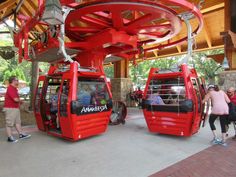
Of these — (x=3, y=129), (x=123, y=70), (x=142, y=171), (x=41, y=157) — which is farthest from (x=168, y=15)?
(x=123, y=70)

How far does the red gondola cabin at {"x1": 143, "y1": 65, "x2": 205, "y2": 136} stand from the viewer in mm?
5527

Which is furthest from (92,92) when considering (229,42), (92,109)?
(229,42)

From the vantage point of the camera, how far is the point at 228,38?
8594 mm

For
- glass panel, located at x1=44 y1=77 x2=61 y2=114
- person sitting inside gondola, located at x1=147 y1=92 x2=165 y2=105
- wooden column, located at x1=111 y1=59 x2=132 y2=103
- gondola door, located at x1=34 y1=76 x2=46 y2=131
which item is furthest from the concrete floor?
wooden column, located at x1=111 y1=59 x2=132 y2=103

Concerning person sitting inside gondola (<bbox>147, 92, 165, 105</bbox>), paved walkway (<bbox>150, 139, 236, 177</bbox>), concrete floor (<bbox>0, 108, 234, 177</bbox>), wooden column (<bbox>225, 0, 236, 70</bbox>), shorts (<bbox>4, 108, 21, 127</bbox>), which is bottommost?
paved walkway (<bbox>150, 139, 236, 177</bbox>)

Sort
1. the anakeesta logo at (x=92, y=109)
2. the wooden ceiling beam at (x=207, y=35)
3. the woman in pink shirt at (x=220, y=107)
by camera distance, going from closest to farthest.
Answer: the anakeesta logo at (x=92, y=109), the woman in pink shirt at (x=220, y=107), the wooden ceiling beam at (x=207, y=35)

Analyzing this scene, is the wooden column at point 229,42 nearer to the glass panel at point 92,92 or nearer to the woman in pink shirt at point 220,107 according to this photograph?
the woman in pink shirt at point 220,107

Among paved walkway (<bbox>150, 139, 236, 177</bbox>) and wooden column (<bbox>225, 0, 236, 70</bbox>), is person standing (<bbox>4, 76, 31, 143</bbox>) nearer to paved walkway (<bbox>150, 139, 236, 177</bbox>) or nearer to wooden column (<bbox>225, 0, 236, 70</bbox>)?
paved walkway (<bbox>150, 139, 236, 177</bbox>)

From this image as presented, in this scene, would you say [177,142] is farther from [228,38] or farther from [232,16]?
[232,16]

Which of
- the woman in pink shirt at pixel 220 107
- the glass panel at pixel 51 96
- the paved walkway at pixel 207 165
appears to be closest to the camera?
the paved walkway at pixel 207 165

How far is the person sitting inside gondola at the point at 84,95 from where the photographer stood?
5480 millimetres

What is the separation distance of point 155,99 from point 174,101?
1.65ft

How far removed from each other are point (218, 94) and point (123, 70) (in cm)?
912

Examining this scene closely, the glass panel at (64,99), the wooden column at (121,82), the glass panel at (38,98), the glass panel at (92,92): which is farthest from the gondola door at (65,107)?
the wooden column at (121,82)
